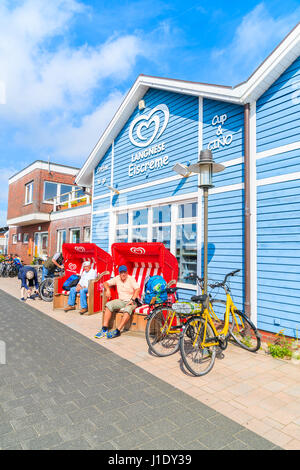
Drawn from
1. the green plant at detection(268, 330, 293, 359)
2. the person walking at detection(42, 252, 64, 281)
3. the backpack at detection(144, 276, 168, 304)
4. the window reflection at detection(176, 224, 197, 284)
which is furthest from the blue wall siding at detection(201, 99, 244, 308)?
the person walking at detection(42, 252, 64, 281)

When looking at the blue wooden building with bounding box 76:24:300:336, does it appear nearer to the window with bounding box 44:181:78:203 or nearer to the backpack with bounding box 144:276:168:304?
the backpack with bounding box 144:276:168:304

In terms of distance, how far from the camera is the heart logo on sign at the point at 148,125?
316 inches

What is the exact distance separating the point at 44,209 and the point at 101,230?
358 inches

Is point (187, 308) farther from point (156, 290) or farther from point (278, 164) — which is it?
point (278, 164)

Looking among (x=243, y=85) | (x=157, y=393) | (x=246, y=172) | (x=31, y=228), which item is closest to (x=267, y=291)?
(x=246, y=172)

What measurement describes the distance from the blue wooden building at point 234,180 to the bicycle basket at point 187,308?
137cm

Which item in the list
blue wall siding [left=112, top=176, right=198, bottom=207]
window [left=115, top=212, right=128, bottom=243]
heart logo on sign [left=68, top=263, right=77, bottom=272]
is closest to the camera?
blue wall siding [left=112, top=176, right=198, bottom=207]

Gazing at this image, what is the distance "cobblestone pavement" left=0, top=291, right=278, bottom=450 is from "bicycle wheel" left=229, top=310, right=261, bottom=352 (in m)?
1.80

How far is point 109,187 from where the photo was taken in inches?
374

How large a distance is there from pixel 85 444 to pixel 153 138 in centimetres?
739

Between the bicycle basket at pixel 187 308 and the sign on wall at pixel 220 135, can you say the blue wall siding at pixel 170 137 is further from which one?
the bicycle basket at pixel 187 308

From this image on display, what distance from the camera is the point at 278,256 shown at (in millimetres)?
5227

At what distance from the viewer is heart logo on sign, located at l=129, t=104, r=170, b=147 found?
8036mm

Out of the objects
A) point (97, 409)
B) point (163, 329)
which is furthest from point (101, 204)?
point (97, 409)
